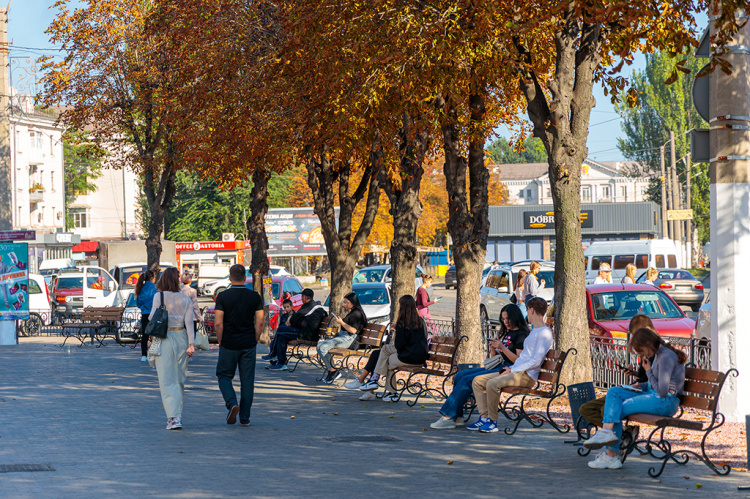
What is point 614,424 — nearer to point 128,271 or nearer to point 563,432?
point 563,432

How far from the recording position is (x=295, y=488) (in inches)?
281

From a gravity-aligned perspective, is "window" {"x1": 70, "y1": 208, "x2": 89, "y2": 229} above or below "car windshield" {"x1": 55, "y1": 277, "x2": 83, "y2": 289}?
above

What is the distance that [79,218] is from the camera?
9519 centimetres

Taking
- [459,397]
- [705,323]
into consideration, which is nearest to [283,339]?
[459,397]

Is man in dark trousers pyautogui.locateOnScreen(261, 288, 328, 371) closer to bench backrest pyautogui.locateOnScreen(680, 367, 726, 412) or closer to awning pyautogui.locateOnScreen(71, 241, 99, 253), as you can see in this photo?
bench backrest pyautogui.locateOnScreen(680, 367, 726, 412)

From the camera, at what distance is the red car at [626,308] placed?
1448 cm

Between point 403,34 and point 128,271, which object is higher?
point 403,34

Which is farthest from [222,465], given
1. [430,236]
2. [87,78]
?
[430,236]

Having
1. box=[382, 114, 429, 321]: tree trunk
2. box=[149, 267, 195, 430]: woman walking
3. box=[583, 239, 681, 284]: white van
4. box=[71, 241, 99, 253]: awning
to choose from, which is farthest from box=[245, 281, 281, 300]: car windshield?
box=[71, 241, 99, 253]: awning

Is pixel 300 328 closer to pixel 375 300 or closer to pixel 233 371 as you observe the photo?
pixel 233 371

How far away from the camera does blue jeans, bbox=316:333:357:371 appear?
14.8m

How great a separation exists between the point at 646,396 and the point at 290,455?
317 centimetres

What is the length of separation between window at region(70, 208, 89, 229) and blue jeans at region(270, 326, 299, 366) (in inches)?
3236

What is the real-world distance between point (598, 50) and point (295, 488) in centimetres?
750
